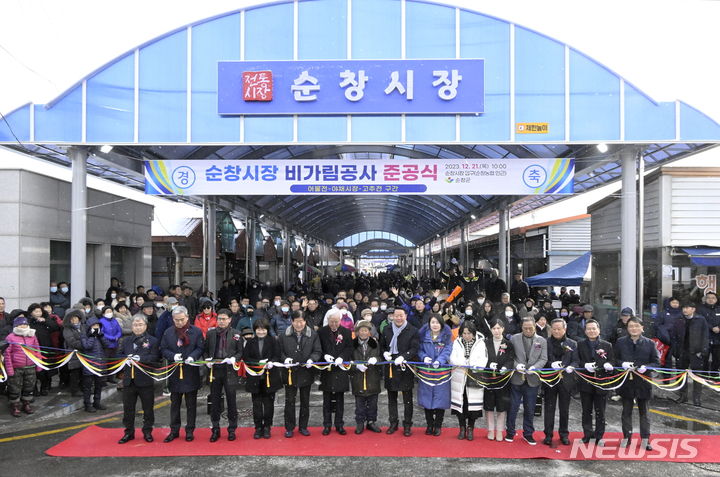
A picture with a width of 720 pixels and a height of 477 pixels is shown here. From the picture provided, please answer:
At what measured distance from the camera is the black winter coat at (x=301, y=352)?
668cm

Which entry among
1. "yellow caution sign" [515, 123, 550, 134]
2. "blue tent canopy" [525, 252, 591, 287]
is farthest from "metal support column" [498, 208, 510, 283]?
"yellow caution sign" [515, 123, 550, 134]

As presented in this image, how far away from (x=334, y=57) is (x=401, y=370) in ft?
24.3

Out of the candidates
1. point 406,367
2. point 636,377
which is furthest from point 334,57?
point 636,377

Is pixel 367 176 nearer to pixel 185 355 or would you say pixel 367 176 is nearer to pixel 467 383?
pixel 467 383

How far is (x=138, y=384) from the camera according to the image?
6449 millimetres

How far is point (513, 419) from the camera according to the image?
21.1 feet

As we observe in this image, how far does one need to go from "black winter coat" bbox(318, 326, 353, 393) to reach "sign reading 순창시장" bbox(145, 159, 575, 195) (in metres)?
5.14

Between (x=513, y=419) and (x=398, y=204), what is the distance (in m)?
24.8

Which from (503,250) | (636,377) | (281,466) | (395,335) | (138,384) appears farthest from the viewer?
(503,250)

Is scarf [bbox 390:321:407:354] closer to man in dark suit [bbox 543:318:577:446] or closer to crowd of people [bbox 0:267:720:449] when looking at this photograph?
crowd of people [bbox 0:267:720:449]

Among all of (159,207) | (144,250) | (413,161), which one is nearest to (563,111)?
(413,161)

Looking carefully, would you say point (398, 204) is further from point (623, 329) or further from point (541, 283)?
point (623, 329)

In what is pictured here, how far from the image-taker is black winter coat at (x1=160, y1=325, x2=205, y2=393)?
254 inches

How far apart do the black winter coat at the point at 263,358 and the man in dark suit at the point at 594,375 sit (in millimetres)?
3719
